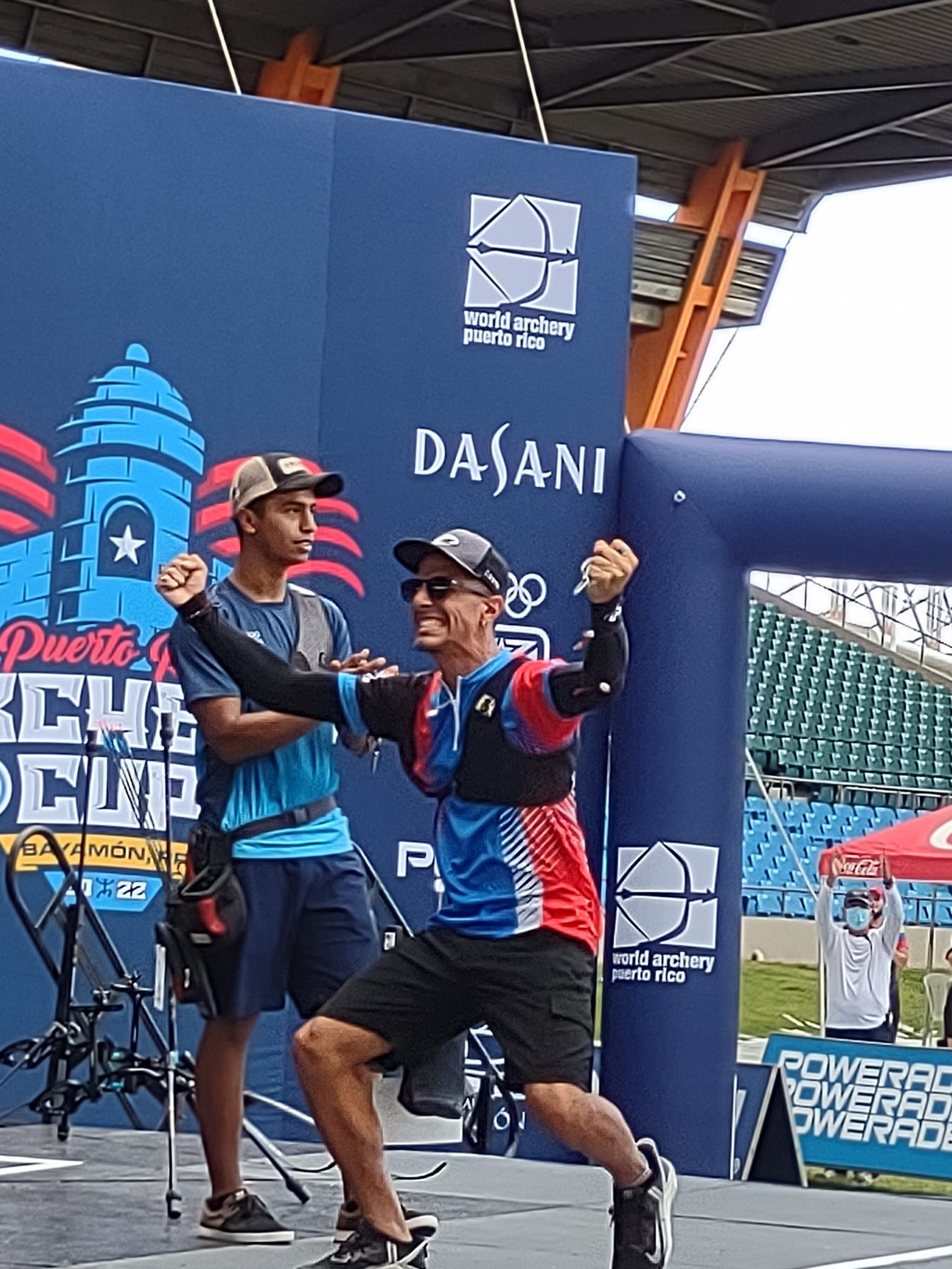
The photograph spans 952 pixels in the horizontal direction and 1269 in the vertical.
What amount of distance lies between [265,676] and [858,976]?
10460 millimetres

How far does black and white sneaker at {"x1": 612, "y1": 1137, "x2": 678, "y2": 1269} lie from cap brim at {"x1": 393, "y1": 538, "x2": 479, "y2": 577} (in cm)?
129

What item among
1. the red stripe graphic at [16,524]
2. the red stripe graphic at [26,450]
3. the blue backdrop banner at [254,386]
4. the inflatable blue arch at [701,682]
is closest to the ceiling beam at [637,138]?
the blue backdrop banner at [254,386]

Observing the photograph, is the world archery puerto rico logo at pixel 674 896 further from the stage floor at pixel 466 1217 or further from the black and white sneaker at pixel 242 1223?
the black and white sneaker at pixel 242 1223

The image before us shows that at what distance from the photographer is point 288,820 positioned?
516 cm

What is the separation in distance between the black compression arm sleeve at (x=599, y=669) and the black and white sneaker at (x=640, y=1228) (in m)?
0.98

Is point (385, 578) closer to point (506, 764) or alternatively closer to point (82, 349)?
Answer: point (82, 349)

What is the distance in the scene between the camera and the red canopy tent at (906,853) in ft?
51.3

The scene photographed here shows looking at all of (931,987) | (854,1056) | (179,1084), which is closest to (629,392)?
(931,987)

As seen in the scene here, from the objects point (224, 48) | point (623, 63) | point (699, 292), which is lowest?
point (224, 48)

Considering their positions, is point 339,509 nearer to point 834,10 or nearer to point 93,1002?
point 93,1002

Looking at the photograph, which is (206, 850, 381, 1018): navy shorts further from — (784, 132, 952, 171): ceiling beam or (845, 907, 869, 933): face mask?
(784, 132, 952, 171): ceiling beam

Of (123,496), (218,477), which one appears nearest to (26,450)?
(123,496)

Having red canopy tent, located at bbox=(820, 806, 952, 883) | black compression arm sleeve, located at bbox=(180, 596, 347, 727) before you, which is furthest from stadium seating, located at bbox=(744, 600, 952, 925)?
black compression arm sleeve, located at bbox=(180, 596, 347, 727)

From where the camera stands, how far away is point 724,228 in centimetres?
2438
